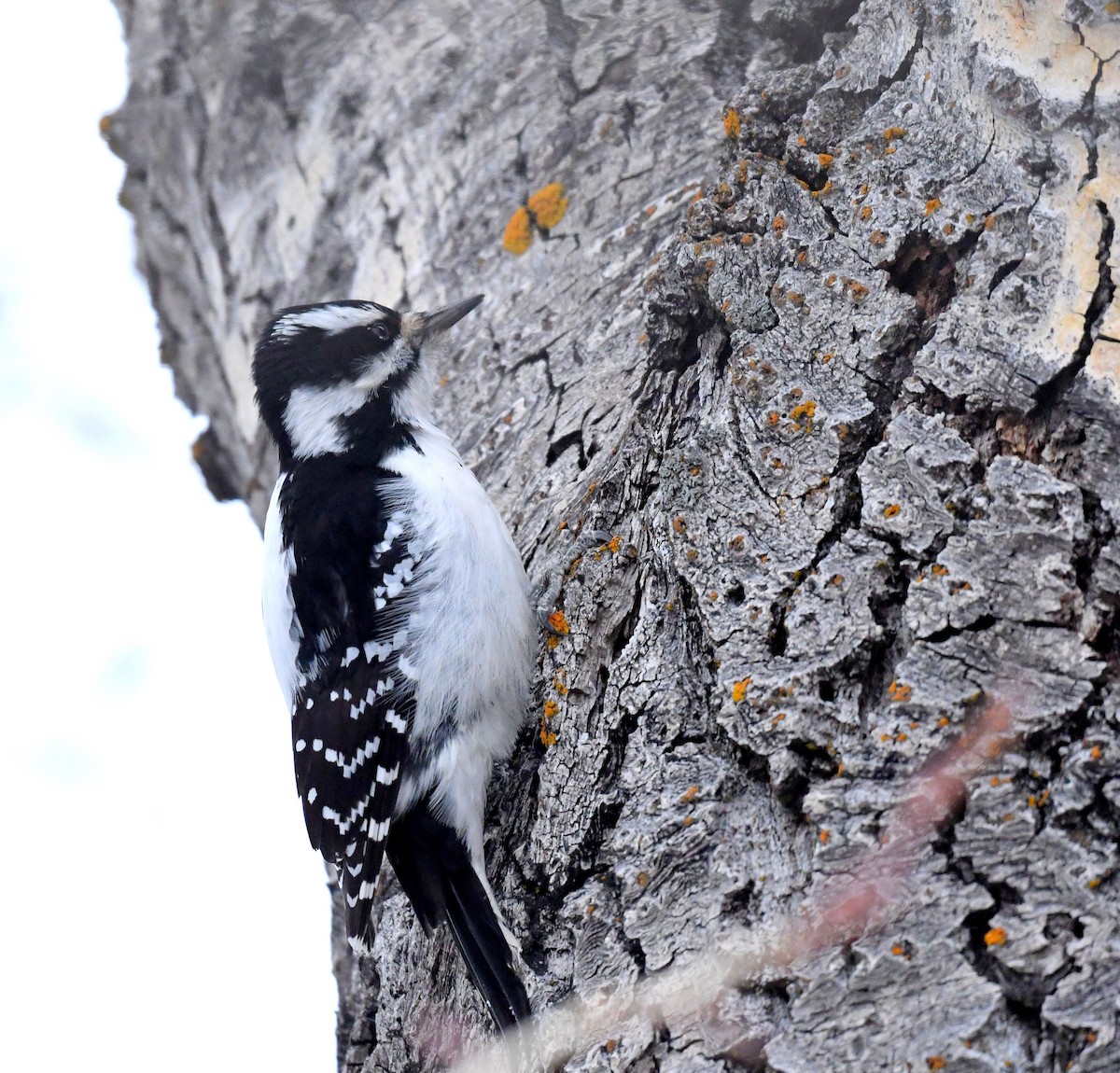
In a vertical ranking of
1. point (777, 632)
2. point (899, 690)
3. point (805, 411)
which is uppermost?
point (805, 411)

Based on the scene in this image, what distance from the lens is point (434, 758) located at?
2.59 m

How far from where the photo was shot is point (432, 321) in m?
3.10

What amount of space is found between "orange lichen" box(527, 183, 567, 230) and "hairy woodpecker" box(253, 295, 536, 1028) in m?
0.30

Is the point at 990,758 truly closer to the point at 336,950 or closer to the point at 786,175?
the point at 786,175

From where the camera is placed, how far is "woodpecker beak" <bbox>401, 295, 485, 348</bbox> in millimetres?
3057

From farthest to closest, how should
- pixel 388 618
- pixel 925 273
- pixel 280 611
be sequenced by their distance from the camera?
1. pixel 280 611
2. pixel 388 618
3. pixel 925 273

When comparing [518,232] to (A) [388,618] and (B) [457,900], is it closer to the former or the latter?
(A) [388,618]

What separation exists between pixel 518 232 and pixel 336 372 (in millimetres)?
641

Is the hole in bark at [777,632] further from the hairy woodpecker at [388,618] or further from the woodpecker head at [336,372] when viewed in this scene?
the woodpecker head at [336,372]

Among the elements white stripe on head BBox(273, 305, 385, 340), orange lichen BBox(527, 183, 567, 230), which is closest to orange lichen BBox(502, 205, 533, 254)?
orange lichen BBox(527, 183, 567, 230)

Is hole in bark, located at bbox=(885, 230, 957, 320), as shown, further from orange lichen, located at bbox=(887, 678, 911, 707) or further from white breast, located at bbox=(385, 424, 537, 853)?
white breast, located at bbox=(385, 424, 537, 853)

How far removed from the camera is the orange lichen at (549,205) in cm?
303

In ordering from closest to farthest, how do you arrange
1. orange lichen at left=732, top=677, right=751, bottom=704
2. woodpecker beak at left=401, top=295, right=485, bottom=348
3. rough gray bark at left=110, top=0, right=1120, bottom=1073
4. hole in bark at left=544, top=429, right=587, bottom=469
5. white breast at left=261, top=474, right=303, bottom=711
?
1. rough gray bark at left=110, top=0, right=1120, bottom=1073
2. orange lichen at left=732, top=677, right=751, bottom=704
3. hole in bark at left=544, top=429, right=587, bottom=469
4. white breast at left=261, top=474, right=303, bottom=711
5. woodpecker beak at left=401, top=295, right=485, bottom=348

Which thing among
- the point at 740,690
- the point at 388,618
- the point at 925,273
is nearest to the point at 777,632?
the point at 740,690
